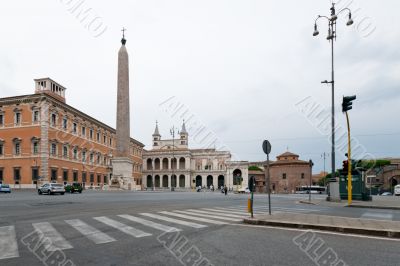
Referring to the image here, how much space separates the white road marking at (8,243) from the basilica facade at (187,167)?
10276 centimetres

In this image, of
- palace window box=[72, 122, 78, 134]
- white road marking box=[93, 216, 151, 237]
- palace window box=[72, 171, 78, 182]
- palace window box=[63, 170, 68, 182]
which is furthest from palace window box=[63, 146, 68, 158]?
white road marking box=[93, 216, 151, 237]

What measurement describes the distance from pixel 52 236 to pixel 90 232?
2.97 ft

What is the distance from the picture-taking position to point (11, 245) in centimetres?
668

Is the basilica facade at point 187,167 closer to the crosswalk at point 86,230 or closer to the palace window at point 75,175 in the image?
the palace window at point 75,175

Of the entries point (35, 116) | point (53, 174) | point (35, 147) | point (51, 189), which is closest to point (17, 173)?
point (35, 147)

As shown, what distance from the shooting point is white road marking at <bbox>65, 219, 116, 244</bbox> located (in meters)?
7.19

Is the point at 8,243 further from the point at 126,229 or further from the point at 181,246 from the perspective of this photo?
the point at 181,246

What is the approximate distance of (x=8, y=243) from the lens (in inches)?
271

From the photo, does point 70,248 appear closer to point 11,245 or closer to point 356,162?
point 11,245

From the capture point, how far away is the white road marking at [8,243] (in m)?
5.92

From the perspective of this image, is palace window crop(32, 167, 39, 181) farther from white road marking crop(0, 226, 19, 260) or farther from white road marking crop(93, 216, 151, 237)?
white road marking crop(0, 226, 19, 260)

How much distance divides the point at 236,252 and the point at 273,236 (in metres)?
1.99

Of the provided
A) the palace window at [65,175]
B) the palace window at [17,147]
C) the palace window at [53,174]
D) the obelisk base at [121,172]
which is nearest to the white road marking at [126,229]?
the obelisk base at [121,172]

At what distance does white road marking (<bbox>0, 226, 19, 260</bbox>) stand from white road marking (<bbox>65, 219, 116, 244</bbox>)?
4.83 feet
